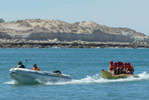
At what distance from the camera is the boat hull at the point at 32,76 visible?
36.6 meters

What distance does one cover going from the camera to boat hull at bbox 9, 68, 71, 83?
36.6 meters

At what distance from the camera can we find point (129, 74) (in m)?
42.5

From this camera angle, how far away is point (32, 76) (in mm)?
37062

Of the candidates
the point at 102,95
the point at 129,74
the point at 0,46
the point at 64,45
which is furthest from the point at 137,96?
the point at 64,45

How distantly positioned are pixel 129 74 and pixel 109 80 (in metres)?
2.69

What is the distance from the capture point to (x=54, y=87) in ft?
119

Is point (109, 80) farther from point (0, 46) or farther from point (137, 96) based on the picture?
point (0, 46)

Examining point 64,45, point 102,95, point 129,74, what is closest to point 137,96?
point 102,95

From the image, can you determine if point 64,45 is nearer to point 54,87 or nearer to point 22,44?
point 22,44

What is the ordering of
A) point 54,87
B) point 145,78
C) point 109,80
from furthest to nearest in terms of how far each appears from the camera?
point 145,78 < point 109,80 < point 54,87

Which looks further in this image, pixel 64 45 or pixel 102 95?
pixel 64 45

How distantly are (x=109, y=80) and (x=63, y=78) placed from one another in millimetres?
3945

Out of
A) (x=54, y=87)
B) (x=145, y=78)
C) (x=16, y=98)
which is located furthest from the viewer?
(x=145, y=78)

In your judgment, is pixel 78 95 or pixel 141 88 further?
pixel 141 88
